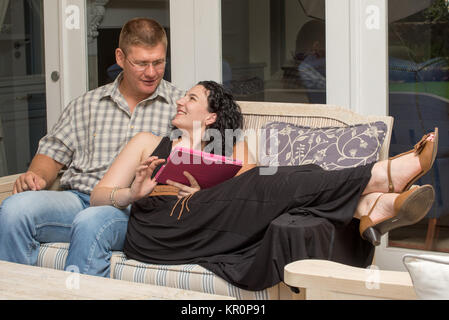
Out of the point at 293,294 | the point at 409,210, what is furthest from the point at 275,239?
the point at 409,210

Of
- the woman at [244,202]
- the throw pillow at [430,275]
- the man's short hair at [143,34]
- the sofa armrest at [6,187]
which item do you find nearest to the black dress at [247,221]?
the woman at [244,202]

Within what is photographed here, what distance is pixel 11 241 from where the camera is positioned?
248cm

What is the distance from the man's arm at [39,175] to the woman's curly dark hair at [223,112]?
0.70 meters

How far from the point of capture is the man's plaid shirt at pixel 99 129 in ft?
9.43

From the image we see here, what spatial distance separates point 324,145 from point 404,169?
0.41 m

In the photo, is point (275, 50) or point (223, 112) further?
point (275, 50)

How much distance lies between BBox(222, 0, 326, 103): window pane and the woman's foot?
0.96 metres

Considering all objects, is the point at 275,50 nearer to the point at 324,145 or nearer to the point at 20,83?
the point at 324,145

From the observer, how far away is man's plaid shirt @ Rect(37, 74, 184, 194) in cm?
288

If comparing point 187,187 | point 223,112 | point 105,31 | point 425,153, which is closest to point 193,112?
point 223,112

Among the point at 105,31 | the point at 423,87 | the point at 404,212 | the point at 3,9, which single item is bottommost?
the point at 404,212

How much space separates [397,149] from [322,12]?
0.71 metres

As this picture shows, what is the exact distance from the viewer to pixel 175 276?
2.22m
